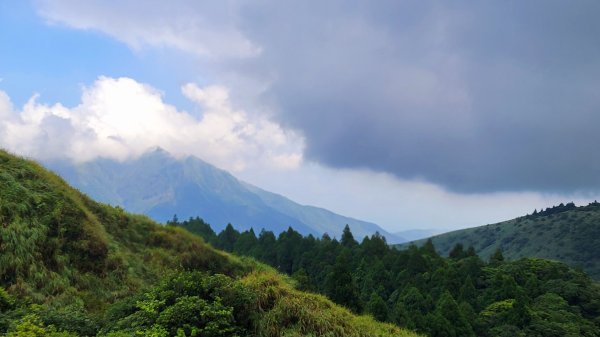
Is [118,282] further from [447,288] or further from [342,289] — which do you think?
[447,288]

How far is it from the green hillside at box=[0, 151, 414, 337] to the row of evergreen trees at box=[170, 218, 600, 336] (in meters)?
18.9

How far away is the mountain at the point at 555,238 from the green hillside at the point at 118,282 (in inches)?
5607

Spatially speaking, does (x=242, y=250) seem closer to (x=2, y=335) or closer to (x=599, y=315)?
(x=599, y=315)

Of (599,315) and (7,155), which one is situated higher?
(7,155)

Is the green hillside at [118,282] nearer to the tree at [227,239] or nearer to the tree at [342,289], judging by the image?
the tree at [342,289]

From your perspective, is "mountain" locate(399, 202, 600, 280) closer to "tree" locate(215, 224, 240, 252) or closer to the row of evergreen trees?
the row of evergreen trees

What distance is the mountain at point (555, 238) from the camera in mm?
139125

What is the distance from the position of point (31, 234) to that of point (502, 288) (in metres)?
60.7

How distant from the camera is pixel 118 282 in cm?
1838

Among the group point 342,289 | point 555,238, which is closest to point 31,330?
point 342,289

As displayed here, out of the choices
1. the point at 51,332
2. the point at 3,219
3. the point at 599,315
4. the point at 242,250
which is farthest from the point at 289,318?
the point at 242,250

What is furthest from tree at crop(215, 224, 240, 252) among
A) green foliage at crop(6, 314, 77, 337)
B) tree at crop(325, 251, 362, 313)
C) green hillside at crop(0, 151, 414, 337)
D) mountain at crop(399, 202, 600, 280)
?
mountain at crop(399, 202, 600, 280)

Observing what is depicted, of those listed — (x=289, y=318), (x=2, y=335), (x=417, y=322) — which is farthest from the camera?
(x=417, y=322)

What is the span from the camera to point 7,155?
21172 millimetres
